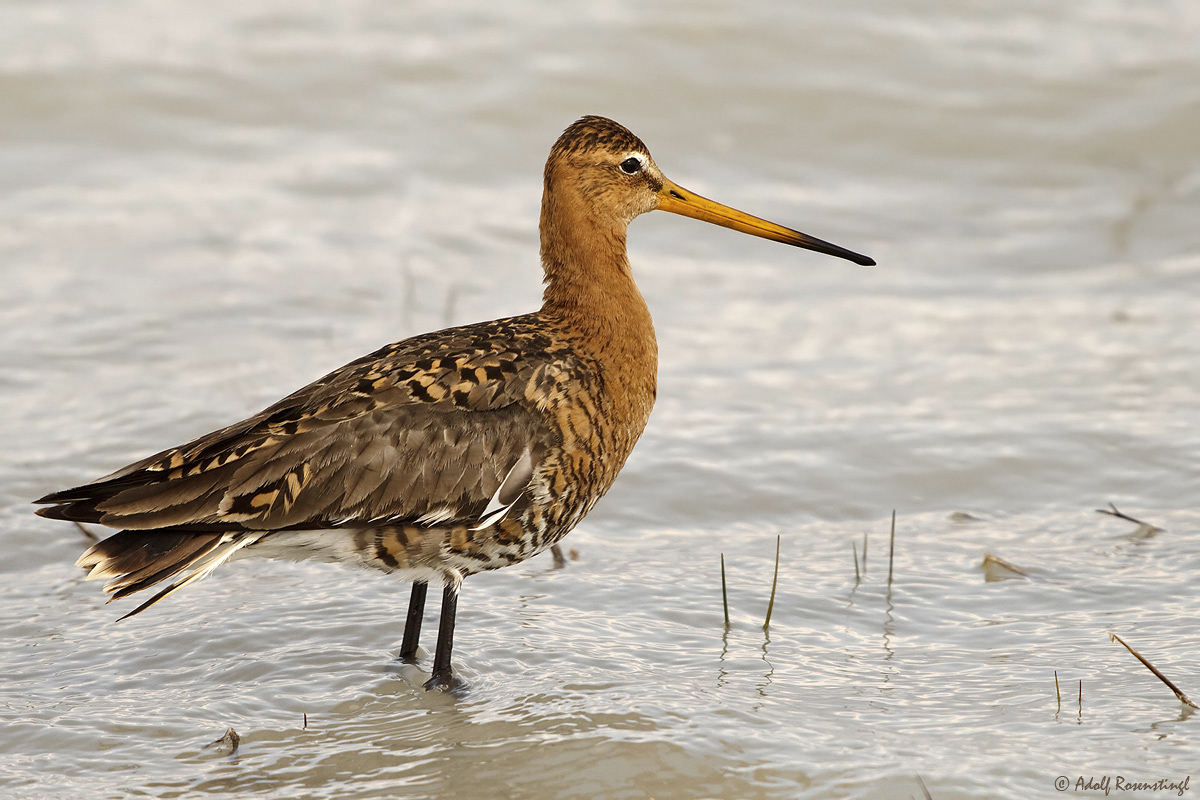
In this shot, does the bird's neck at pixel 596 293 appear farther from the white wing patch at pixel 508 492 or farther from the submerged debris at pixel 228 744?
the submerged debris at pixel 228 744

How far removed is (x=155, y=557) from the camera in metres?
5.00

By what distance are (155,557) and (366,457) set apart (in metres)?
0.79

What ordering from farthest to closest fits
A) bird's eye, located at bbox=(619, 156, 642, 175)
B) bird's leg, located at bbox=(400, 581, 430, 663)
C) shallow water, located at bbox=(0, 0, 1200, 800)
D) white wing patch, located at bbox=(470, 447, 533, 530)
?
1. bird's eye, located at bbox=(619, 156, 642, 175)
2. bird's leg, located at bbox=(400, 581, 430, 663)
3. white wing patch, located at bbox=(470, 447, 533, 530)
4. shallow water, located at bbox=(0, 0, 1200, 800)

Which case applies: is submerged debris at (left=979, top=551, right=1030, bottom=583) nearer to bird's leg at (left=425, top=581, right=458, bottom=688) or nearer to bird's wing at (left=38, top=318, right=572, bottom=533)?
bird's wing at (left=38, top=318, right=572, bottom=533)

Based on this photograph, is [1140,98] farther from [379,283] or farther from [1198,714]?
[1198,714]

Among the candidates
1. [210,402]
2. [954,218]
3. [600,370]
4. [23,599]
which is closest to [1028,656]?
[600,370]

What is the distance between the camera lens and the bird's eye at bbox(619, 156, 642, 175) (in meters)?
6.18

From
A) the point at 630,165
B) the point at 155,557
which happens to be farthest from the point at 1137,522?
the point at 155,557

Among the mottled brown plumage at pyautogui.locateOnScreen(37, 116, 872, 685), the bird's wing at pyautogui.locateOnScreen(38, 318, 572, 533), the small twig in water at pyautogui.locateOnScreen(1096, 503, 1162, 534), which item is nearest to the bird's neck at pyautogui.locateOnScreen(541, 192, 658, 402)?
the mottled brown plumage at pyautogui.locateOnScreen(37, 116, 872, 685)

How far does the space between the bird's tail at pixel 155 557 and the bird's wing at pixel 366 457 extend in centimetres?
6

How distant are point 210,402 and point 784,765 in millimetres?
4391

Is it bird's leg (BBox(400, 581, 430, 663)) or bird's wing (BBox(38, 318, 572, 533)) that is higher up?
bird's wing (BBox(38, 318, 572, 533))

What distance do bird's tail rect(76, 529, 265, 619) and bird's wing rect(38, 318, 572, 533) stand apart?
0.20ft

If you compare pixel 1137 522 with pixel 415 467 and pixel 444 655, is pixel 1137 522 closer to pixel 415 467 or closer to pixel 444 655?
pixel 444 655
